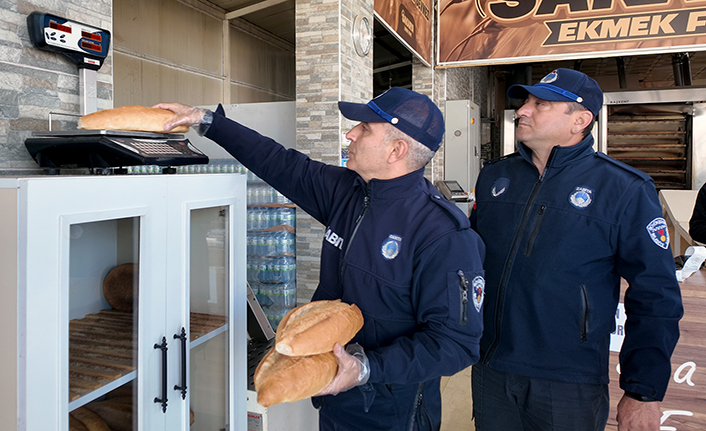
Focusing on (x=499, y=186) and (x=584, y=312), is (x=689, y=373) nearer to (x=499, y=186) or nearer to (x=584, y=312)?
(x=584, y=312)

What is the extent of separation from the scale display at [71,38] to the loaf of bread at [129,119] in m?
0.36

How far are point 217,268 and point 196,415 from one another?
56cm

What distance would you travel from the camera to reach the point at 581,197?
175cm

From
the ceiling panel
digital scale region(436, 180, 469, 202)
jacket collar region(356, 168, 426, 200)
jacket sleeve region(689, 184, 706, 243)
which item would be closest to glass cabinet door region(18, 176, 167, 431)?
jacket collar region(356, 168, 426, 200)

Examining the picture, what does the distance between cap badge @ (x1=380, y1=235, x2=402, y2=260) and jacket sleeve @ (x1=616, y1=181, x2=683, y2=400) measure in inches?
31.6

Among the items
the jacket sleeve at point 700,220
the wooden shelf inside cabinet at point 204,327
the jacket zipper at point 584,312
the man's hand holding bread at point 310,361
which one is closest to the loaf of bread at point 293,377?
the man's hand holding bread at point 310,361

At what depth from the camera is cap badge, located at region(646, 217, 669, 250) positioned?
1.62 metres

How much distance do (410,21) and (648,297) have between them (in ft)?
15.7

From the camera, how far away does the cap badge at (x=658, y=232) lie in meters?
1.62

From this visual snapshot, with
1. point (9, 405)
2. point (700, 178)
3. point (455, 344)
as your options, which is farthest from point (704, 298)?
point (700, 178)

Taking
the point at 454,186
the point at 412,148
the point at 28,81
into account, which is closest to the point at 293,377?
the point at 412,148

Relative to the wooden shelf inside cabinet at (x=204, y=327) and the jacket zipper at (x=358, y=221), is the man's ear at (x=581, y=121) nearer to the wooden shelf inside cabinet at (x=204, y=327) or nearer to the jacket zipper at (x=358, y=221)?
the jacket zipper at (x=358, y=221)

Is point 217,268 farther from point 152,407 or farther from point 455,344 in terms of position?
point 455,344

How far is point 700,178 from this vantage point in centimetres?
680
